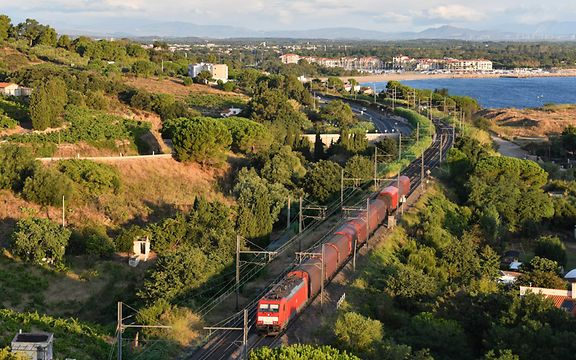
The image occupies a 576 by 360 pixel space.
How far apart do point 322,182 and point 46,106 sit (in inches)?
775

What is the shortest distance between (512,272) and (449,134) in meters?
40.2

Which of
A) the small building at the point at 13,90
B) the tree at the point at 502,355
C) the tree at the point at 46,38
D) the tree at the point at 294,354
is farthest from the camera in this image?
the tree at the point at 46,38

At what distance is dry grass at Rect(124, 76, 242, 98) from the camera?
79312 mm

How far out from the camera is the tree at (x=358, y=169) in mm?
48375

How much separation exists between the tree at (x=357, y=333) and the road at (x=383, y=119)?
52799 millimetres

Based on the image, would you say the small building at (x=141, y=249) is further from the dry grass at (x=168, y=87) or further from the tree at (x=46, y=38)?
the tree at (x=46, y=38)

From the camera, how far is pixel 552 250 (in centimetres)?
3747

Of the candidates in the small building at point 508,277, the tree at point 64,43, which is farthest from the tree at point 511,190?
the tree at point 64,43

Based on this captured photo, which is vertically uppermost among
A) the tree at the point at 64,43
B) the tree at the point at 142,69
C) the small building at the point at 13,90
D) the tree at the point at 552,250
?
the tree at the point at 64,43

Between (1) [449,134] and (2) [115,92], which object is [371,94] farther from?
(2) [115,92]

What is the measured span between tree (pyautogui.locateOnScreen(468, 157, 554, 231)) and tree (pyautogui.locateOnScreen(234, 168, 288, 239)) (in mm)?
12773

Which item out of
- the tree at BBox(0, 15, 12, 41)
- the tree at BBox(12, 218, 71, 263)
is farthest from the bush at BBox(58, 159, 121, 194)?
the tree at BBox(0, 15, 12, 41)

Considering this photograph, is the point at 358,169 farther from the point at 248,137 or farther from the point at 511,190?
the point at 511,190

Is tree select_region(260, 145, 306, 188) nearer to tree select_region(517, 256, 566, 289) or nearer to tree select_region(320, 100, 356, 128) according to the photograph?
tree select_region(517, 256, 566, 289)
